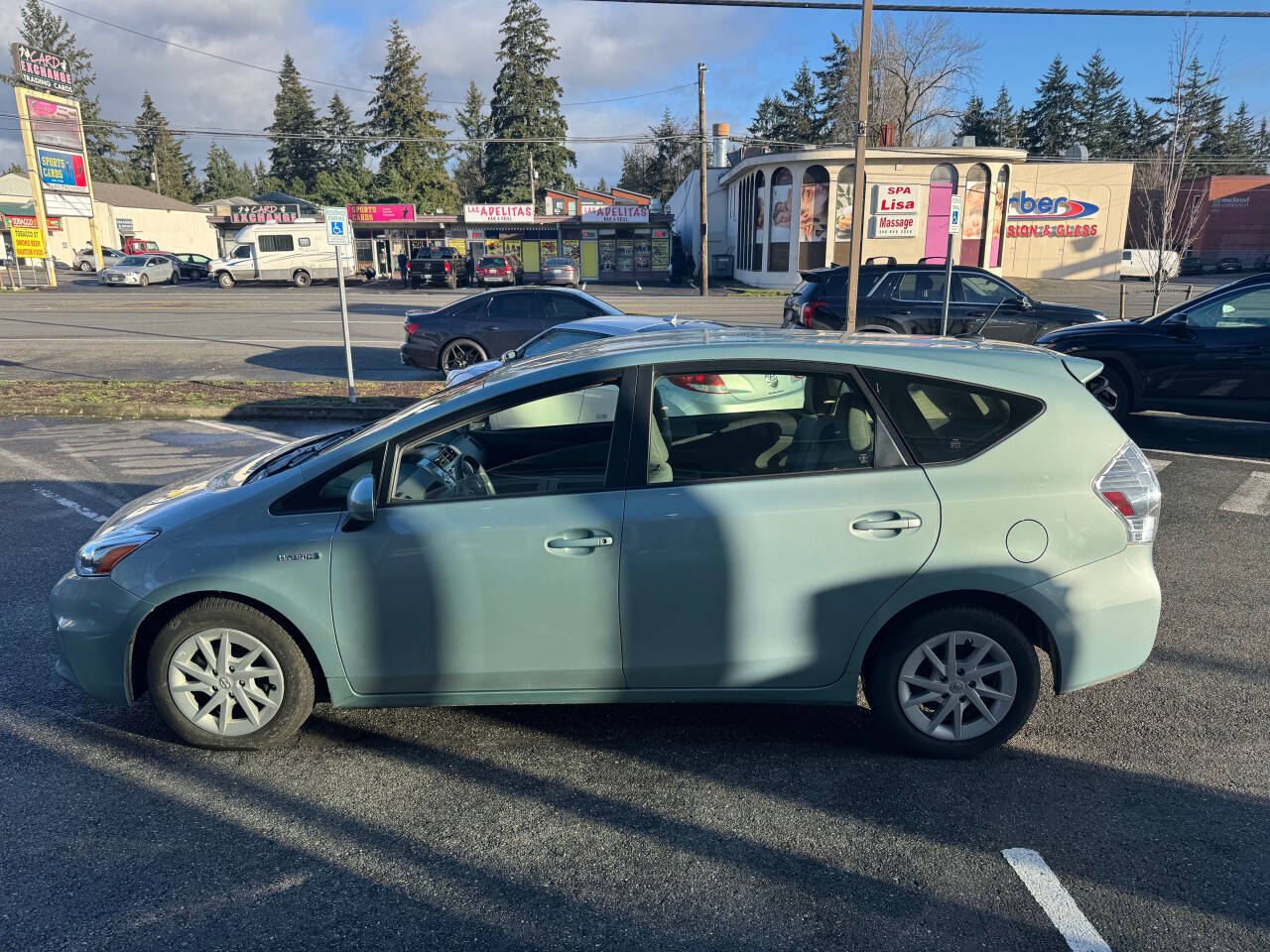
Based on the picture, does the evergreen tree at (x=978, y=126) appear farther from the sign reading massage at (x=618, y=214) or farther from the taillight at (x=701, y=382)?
the taillight at (x=701, y=382)

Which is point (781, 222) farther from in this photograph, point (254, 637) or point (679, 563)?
point (254, 637)

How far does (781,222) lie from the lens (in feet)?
133

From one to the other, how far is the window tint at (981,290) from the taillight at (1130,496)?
36.7 feet

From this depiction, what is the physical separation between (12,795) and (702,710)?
9.06 ft

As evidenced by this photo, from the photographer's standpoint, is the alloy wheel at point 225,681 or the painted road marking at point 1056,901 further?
the alloy wheel at point 225,681

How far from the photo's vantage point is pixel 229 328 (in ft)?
72.2

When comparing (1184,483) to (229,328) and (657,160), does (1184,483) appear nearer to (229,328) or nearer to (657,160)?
(229,328)

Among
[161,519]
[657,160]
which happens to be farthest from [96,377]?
[657,160]

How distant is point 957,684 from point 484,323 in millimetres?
11410

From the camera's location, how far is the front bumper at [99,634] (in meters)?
3.49

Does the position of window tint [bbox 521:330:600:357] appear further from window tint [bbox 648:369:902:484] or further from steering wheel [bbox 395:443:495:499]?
window tint [bbox 648:369:902:484]

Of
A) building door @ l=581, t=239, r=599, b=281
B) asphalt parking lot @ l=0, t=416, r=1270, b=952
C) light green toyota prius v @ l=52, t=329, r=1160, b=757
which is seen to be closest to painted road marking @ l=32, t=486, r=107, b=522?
asphalt parking lot @ l=0, t=416, r=1270, b=952

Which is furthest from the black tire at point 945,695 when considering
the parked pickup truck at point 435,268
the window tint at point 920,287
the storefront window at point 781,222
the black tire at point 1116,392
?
the parked pickup truck at point 435,268

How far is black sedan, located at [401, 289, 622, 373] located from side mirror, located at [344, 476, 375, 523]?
10400 mm
